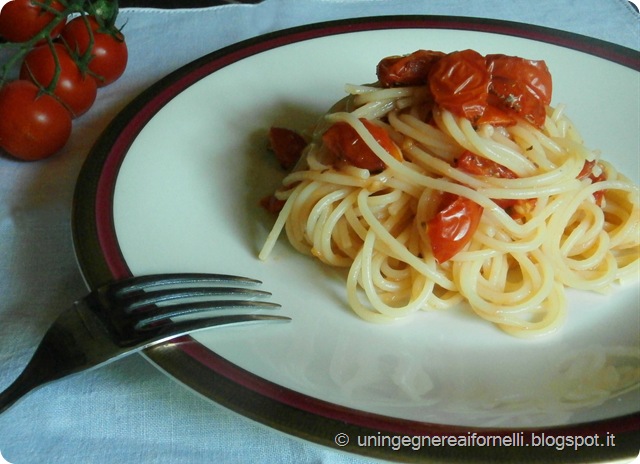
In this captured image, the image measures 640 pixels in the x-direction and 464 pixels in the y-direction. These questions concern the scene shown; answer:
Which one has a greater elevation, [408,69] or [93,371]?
[408,69]

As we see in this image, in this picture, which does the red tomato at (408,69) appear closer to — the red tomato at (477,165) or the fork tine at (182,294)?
the red tomato at (477,165)

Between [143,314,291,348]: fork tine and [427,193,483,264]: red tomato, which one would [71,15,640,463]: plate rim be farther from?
[427,193,483,264]: red tomato

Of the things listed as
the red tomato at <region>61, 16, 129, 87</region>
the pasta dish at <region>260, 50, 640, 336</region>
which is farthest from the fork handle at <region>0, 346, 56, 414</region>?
the red tomato at <region>61, 16, 129, 87</region>

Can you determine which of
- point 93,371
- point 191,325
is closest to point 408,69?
point 191,325

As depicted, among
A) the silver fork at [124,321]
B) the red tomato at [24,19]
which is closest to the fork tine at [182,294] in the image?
the silver fork at [124,321]

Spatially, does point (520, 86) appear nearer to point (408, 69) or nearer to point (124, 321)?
point (408, 69)
